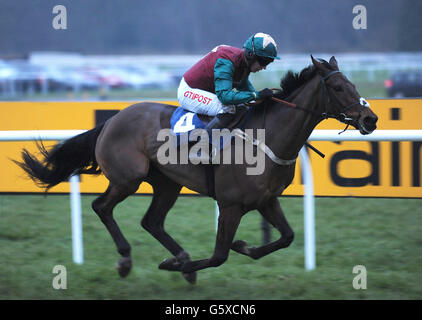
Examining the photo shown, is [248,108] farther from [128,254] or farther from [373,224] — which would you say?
[373,224]

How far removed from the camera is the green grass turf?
3951mm

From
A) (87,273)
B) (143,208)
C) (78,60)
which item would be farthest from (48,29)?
(87,273)

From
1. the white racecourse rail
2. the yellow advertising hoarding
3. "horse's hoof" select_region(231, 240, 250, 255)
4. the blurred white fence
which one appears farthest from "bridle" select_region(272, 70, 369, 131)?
the blurred white fence

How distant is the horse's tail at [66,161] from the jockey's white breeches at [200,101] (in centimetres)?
83

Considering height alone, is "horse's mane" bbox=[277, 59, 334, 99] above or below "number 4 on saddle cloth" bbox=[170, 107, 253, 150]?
above

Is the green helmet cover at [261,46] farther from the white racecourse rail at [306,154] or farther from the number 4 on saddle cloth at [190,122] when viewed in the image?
the white racecourse rail at [306,154]

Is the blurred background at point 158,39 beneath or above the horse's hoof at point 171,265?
above

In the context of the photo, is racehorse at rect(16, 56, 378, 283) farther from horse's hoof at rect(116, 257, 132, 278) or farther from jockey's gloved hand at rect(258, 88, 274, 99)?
jockey's gloved hand at rect(258, 88, 274, 99)

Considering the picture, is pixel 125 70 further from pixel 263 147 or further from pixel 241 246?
pixel 263 147

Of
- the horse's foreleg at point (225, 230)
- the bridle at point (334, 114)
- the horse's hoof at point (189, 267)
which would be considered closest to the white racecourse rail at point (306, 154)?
the bridle at point (334, 114)

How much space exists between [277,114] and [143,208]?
10.1 feet

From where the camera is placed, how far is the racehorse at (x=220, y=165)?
356 centimetres

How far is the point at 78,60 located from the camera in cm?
2822

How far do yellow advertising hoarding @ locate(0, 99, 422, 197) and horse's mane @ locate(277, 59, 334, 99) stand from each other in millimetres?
1488
